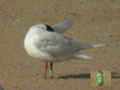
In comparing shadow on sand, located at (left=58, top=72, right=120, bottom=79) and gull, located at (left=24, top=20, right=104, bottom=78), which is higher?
gull, located at (left=24, top=20, right=104, bottom=78)

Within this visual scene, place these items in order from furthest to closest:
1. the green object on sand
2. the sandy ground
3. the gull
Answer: the gull → the sandy ground → the green object on sand

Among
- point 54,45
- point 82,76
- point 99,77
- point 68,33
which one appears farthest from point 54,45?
point 68,33

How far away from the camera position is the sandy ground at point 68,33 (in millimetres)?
8336

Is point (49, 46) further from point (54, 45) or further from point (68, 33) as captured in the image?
point (68, 33)

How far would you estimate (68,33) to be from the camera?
12031 mm

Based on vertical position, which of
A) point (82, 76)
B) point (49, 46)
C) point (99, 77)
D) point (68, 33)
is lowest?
point (82, 76)

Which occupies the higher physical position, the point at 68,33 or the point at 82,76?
the point at 68,33

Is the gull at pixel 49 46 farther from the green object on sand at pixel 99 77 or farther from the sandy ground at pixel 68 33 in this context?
the green object on sand at pixel 99 77

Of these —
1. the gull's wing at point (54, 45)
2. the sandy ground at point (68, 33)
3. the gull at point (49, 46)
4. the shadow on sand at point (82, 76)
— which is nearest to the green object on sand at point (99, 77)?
the sandy ground at point (68, 33)

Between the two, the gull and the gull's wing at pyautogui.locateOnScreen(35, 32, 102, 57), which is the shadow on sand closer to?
the gull

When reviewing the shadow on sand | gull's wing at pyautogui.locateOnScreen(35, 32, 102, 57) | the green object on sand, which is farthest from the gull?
the green object on sand

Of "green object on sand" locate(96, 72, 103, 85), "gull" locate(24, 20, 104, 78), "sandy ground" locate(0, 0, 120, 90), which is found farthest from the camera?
"gull" locate(24, 20, 104, 78)

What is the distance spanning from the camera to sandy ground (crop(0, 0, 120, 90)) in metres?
8.34

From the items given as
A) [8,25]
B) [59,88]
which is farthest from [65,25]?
[8,25]
